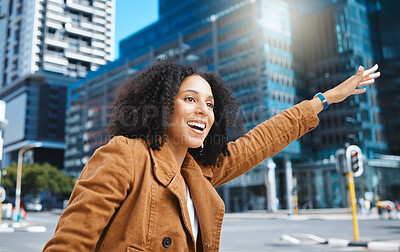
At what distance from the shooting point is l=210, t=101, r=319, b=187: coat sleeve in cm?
237

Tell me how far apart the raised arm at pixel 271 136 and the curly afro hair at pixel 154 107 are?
0.09 metres

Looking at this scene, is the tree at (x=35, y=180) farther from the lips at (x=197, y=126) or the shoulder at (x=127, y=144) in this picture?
the shoulder at (x=127, y=144)

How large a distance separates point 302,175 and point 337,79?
12.7 meters

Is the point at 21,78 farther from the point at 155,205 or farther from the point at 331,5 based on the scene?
the point at 155,205

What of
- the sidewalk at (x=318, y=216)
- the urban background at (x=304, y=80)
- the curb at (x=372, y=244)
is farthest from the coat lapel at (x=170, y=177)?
the urban background at (x=304, y=80)

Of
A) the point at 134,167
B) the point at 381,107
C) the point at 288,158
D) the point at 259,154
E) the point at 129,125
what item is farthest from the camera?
the point at 381,107

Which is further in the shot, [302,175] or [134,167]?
[302,175]

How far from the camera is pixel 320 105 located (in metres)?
2.61

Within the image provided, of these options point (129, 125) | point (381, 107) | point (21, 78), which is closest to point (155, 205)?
point (129, 125)

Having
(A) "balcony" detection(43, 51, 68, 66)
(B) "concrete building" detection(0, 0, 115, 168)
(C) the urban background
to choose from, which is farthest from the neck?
(A) "balcony" detection(43, 51, 68, 66)

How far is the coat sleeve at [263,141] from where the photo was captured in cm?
237

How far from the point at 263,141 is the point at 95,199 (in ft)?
4.18

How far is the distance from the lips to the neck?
125 mm

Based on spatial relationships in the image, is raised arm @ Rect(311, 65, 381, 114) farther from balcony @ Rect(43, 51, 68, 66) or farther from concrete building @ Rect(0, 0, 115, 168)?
balcony @ Rect(43, 51, 68, 66)
